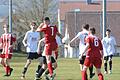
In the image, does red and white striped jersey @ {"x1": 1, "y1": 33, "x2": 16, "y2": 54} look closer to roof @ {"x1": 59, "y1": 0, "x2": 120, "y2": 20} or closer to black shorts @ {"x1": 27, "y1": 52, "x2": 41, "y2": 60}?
black shorts @ {"x1": 27, "y1": 52, "x2": 41, "y2": 60}

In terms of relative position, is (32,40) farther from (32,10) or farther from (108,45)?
(32,10)

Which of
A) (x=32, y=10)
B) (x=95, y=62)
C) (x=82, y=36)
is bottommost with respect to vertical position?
(x=95, y=62)

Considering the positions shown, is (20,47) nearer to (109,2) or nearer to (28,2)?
(28,2)

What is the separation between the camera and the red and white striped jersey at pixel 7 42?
23.5 m

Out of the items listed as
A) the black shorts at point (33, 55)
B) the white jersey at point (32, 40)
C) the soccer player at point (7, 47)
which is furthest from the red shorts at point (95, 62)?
the soccer player at point (7, 47)

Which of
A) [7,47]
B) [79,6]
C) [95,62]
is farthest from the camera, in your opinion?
[79,6]

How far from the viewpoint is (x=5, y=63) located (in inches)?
931

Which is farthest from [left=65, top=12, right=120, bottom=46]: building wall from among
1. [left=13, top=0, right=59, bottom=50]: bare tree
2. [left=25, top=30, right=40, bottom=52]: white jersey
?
[left=25, top=30, right=40, bottom=52]: white jersey

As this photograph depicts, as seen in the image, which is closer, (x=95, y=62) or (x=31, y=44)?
(x=95, y=62)

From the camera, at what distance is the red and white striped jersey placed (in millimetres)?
23516

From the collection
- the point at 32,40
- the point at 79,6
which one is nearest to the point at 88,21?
the point at 79,6

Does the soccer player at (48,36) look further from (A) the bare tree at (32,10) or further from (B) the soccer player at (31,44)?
(A) the bare tree at (32,10)

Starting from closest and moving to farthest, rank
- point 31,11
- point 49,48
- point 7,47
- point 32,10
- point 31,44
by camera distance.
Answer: point 49,48
point 31,44
point 7,47
point 32,10
point 31,11

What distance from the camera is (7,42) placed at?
23703mm
